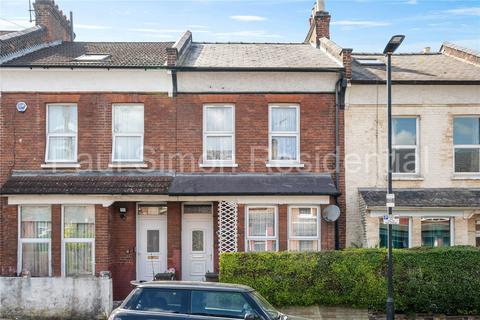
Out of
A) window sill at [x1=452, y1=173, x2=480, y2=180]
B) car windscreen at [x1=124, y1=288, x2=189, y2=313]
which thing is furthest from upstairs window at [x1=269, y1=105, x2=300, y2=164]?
car windscreen at [x1=124, y1=288, x2=189, y2=313]

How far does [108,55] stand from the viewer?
60.0 ft

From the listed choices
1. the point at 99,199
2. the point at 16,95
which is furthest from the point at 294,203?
the point at 16,95

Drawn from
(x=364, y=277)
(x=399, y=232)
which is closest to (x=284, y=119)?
(x=399, y=232)

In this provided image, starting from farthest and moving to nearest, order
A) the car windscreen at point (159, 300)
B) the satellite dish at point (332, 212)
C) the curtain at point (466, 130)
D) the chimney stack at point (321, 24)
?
the chimney stack at point (321, 24) < the curtain at point (466, 130) < the satellite dish at point (332, 212) < the car windscreen at point (159, 300)

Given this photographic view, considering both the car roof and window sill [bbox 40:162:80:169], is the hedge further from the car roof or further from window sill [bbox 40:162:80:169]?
window sill [bbox 40:162:80:169]

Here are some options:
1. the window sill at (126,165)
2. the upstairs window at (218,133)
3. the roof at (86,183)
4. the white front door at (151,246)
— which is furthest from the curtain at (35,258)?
the upstairs window at (218,133)

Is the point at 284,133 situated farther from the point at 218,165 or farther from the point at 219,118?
the point at 218,165

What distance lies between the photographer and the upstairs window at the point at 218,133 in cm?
1683

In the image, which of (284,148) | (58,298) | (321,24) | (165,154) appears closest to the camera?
(58,298)

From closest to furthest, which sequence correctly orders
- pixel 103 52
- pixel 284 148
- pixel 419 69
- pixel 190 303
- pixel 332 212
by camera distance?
pixel 190 303 < pixel 332 212 < pixel 284 148 < pixel 419 69 < pixel 103 52

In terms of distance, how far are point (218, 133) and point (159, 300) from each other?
755 centimetres

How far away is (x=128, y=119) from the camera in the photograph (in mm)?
16828

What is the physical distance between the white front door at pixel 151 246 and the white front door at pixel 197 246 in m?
0.63

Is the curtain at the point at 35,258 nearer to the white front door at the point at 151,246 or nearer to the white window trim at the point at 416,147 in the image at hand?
the white front door at the point at 151,246
